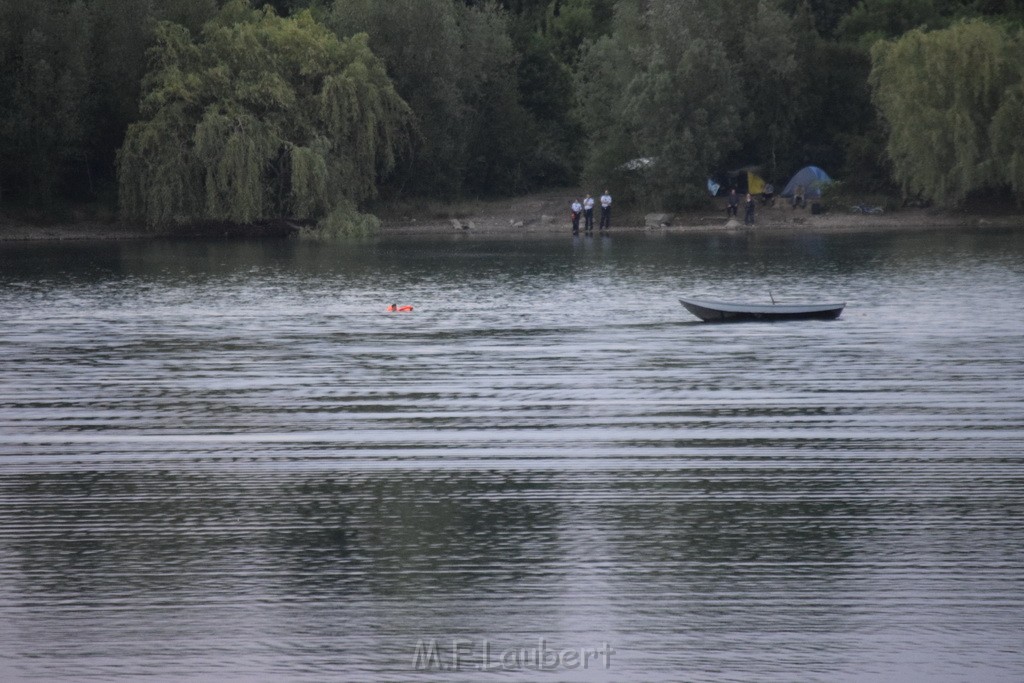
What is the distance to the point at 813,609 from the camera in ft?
34.6

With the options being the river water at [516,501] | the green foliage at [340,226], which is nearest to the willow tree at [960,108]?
the green foliage at [340,226]

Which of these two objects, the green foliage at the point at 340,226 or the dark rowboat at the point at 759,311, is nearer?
the dark rowboat at the point at 759,311

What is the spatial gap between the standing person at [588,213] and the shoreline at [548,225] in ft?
1.99

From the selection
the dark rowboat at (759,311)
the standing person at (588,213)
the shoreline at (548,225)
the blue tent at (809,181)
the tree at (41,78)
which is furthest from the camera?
the blue tent at (809,181)

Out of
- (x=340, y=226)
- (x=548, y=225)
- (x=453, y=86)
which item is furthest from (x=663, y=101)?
(x=340, y=226)

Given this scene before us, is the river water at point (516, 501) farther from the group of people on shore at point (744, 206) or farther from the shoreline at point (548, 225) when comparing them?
the group of people on shore at point (744, 206)

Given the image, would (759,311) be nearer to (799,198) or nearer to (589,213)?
(589,213)

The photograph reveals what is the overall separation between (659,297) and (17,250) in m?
33.8

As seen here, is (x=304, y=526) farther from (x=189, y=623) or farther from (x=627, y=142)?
(x=627, y=142)

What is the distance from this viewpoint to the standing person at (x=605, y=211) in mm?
69312

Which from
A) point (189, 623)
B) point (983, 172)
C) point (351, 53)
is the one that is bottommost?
point (189, 623)

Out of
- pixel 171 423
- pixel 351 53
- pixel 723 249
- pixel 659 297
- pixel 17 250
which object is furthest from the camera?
pixel 351 53

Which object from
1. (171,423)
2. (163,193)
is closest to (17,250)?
(163,193)

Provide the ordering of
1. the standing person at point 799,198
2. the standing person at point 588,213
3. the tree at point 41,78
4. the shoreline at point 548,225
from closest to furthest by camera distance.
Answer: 1. the tree at point 41,78
2. the shoreline at point 548,225
3. the standing person at point 588,213
4. the standing person at point 799,198
